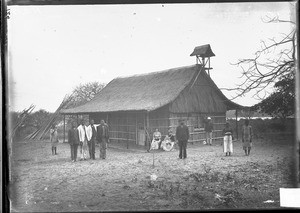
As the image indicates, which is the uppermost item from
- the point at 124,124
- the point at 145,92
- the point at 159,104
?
the point at 145,92

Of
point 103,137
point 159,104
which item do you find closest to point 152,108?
point 159,104

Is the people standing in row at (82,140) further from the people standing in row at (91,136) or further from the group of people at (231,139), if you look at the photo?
the group of people at (231,139)

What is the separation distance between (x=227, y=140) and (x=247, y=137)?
311mm

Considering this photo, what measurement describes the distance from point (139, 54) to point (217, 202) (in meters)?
2.30

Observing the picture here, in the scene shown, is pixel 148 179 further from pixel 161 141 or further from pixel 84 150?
pixel 84 150

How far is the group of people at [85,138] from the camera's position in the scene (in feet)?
14.0

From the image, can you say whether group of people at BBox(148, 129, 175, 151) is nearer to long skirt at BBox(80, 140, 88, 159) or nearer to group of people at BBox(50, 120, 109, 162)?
group of people at BBox(50, 120, 109, 162)

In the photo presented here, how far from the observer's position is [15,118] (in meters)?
4.02

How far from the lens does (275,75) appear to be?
14.0 ft

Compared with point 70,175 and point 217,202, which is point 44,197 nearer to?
point 70,175

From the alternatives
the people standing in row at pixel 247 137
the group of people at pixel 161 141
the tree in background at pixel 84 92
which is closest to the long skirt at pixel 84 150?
the tree in background at pixel 84 92

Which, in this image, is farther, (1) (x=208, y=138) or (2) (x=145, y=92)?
(2) (x=145, y=92)

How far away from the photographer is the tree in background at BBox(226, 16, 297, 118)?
4199mm

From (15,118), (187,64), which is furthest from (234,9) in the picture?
(15,118)
